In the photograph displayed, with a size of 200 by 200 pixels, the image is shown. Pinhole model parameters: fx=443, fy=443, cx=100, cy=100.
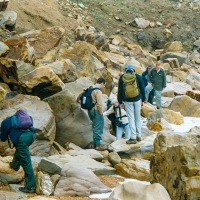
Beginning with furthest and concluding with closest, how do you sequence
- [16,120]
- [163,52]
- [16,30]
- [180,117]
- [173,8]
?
[173,8]
[163,52]
[16,30]
[180,117]
[16,120]

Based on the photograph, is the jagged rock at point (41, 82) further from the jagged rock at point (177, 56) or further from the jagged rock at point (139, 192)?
the jagged rock at point (177, 56)

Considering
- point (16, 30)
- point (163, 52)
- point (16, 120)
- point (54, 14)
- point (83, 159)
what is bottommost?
point (163, 52)

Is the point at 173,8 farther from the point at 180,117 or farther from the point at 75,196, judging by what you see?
the point at 75,196

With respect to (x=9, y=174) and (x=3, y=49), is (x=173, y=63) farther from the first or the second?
(x=9, y=174)

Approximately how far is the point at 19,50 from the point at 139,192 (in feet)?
25.6

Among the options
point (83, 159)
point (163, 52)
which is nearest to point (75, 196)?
point (83, 159)

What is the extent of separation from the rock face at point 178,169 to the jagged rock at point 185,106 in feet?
28.6

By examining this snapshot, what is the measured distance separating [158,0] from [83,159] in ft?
107

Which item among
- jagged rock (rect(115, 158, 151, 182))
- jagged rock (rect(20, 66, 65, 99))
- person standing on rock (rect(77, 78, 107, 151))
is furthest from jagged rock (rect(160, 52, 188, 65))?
jagged rock (rect(115, 158, 151, 182))

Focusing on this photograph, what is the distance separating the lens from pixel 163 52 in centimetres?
3191

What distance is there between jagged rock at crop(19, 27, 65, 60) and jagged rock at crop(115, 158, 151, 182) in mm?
7256

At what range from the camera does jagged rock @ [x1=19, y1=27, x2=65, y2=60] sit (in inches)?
609

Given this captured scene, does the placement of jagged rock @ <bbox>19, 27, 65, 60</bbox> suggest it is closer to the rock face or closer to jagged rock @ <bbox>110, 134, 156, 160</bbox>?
jagged rock @ <bbox>110, 134, 156, 160</bbox>

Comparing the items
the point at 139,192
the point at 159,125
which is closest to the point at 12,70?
the point at 159,125
